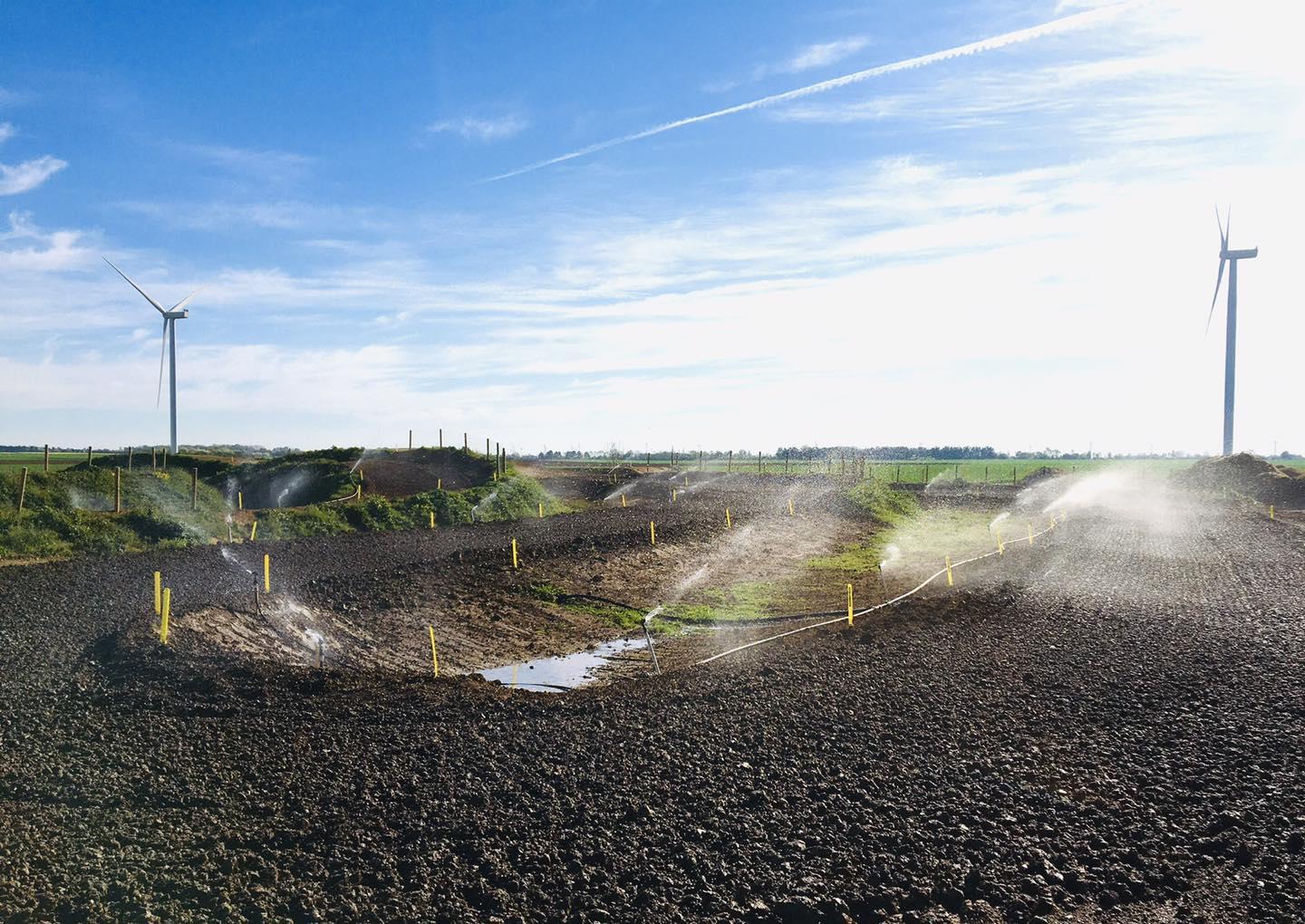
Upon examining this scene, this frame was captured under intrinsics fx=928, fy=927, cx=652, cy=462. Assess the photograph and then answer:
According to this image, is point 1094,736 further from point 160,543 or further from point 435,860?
point 160,543

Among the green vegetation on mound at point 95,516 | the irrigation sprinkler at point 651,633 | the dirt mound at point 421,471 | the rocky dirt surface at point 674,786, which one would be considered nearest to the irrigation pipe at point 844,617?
the rocky dirt surface at point 674,786

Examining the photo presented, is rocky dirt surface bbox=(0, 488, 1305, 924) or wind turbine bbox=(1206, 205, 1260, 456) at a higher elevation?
wind turbine bbox=(1206, 205, 1260, 456)

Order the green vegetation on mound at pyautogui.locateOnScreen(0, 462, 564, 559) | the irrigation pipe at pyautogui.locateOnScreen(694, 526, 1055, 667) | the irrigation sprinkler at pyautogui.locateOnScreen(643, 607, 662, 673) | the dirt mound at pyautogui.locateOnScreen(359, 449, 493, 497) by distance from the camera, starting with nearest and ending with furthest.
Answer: the irrigation sprinkler at pyautogui.locateOnScreen(643, 607, 662, 673) → the irrigation pipe at pyautogui.locateOnScreen(694, 526, 1055, 667) → the green vegetation on mound at pyautogui.locateOnScreen(0, 462, 564, 559) → the dirt mound at pyautogui.locateOnScreen(359, 449, 493, 497)

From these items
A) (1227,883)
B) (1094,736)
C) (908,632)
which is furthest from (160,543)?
(1227,883)

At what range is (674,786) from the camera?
1106 cm

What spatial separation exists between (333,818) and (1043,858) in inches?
288

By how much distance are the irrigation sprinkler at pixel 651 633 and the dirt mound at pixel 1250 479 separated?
52759mm

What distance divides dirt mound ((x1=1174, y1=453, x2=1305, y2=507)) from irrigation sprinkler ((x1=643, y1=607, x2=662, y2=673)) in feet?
173

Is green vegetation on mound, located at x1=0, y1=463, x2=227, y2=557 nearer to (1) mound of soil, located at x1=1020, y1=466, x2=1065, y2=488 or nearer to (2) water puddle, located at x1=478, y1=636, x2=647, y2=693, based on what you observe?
(2) water puddle, located at x1=478, y1=636, x2=647, y2=693

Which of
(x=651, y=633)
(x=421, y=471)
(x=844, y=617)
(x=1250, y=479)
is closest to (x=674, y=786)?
(x=651, y=633)

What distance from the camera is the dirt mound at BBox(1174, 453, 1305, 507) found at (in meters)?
61.8

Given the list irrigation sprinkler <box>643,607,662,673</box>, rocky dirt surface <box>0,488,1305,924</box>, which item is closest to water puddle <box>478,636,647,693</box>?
irrigation sprinkler <box>643,607,662,673</box>

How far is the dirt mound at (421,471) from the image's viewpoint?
54875mm

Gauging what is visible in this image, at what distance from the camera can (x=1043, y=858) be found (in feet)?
30.1
